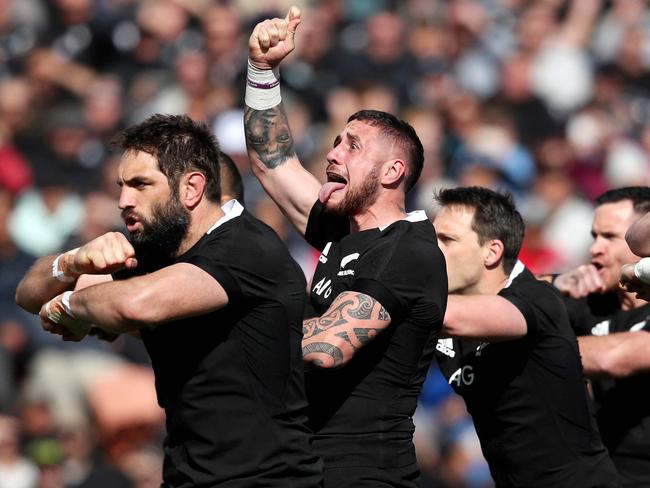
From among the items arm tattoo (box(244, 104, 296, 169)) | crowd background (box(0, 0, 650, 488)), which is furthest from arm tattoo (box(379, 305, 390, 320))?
crowd background (box(0, 0, 650, 488))

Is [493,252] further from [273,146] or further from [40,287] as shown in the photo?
[40,287]

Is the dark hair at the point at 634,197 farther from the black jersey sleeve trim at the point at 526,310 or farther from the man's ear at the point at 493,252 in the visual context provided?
the black jersey sleeve trim at the point at 526,310

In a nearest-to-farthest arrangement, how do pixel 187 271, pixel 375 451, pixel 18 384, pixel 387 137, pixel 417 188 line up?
1. pixel 187 271
2. pixel 375 451
3. pixel 387 137
4. pixel 18 384
5. pixel 417 188

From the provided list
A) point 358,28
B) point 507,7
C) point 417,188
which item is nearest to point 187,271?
point 417,188

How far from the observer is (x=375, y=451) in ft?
15.0

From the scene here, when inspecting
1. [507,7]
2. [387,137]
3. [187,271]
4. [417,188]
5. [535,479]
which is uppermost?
[507,7]

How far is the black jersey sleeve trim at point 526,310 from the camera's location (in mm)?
5270

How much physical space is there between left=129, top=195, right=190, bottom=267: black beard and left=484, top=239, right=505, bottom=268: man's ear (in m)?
1.79

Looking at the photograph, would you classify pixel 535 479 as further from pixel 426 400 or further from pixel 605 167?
pixel 605 167

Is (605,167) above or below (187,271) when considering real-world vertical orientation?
above

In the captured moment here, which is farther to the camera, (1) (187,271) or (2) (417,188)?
(2) (417,188)

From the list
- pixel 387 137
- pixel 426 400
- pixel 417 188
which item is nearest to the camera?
pixel 387 137

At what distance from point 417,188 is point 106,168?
283cm

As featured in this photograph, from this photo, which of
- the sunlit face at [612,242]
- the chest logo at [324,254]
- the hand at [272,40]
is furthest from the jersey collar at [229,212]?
the sunlit face at [612,242]
